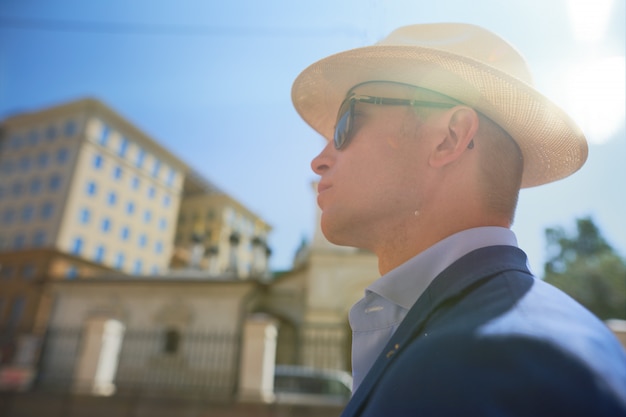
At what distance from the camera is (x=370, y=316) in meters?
1.21

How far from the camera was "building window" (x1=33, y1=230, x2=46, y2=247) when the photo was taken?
37.8 m

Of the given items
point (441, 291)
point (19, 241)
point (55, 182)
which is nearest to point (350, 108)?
point (441, 291)

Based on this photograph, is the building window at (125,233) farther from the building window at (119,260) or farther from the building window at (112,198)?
the building window at (112,198)

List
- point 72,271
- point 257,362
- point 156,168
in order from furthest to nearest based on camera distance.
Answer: point 156,168
point 72,271
point 257,362

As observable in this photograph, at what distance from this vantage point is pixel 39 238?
126ft

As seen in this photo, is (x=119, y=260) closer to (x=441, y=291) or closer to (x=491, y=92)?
(x=491, y=92)

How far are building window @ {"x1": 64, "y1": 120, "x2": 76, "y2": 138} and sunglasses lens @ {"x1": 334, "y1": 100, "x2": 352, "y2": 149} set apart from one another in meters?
47.1

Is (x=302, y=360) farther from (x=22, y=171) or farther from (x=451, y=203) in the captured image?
(x=22, y=171)

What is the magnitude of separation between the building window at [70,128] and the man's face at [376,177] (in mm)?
47256

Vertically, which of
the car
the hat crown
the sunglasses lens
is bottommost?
the car

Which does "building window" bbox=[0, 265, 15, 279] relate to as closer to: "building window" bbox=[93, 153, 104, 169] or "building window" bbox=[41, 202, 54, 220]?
"building window" bbox=[41, 202, 54, 220]

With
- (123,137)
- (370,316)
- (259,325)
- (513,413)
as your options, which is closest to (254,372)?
(259,325)

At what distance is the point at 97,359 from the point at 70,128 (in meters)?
39.7

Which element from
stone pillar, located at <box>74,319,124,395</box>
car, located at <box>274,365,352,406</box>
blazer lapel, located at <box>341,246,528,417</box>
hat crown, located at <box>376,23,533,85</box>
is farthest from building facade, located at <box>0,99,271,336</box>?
blazer lapel, located at <box>341,246,528,417</box>
